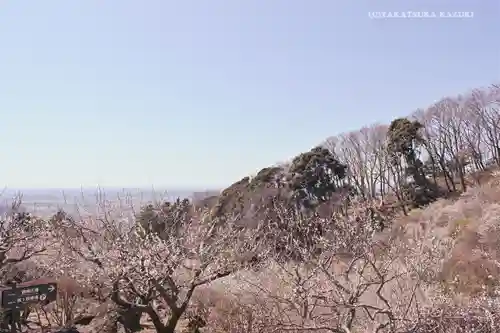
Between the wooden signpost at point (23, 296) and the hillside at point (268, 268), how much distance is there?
0.93 m

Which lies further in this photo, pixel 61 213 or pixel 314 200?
pixel 314 200

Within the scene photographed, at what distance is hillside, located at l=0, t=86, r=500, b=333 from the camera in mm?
6562

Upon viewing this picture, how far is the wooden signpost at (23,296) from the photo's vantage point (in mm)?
7684

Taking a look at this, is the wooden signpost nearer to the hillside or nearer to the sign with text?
the sign with text

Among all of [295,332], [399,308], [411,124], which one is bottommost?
[295,332]

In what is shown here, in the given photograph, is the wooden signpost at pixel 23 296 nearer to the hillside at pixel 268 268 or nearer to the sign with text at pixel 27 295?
the sign with text at pixel 27 295

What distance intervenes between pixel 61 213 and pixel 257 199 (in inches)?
386

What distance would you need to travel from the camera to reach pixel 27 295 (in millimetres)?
7867

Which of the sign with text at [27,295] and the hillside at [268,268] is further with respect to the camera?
the sign with text at [27,295]

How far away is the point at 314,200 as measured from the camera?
70.3 feet

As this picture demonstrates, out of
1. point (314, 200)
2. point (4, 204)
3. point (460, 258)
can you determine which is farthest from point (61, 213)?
point (314, 200)

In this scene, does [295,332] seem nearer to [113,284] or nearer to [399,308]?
[399,308]

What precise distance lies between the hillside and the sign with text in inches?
36.1

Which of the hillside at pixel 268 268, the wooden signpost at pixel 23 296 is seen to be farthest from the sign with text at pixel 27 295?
the hillside at pixel 268 268
